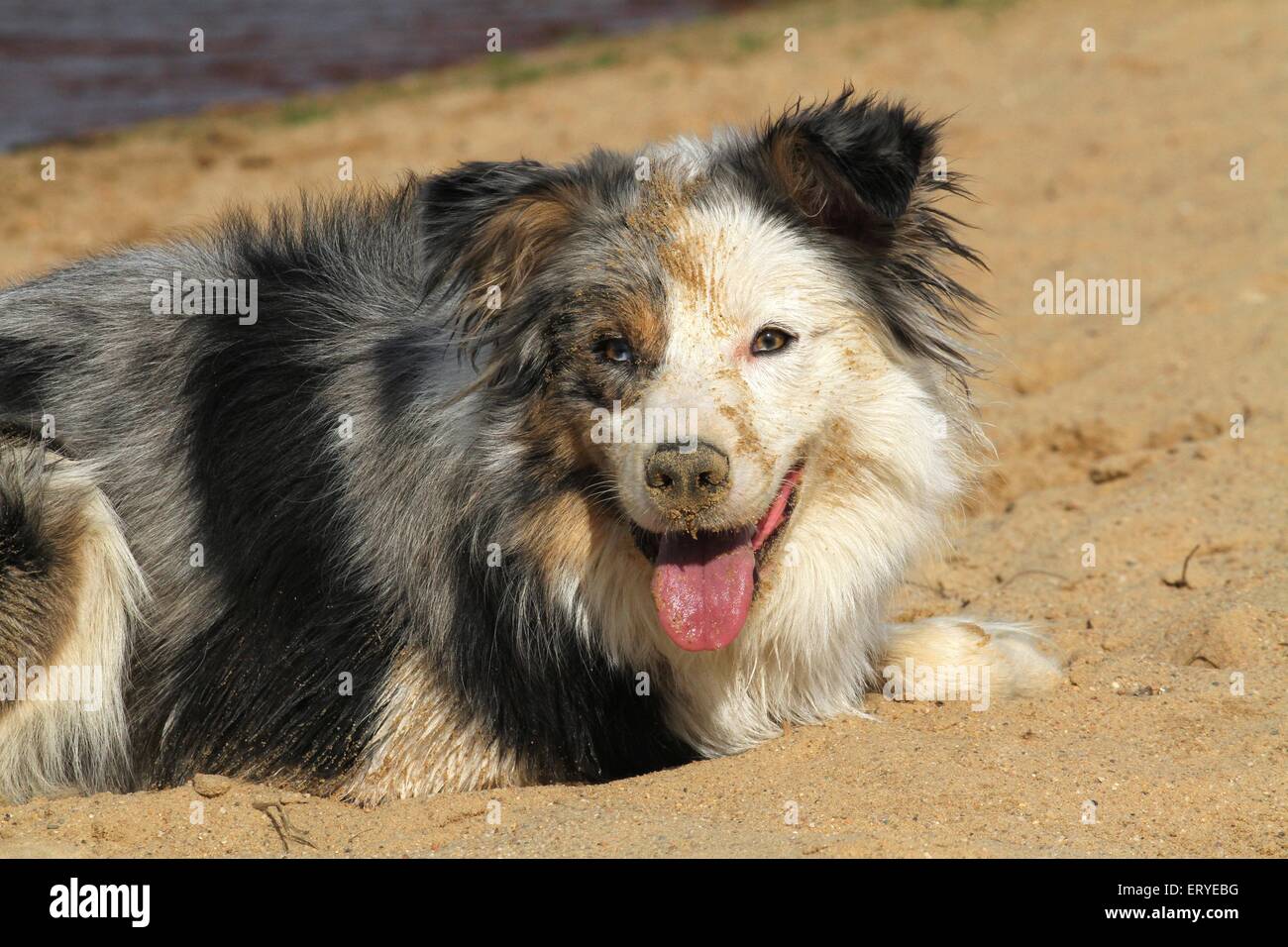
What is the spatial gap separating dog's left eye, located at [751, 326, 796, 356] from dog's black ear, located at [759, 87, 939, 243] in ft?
1.39

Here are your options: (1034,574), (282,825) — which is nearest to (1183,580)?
(1034,574)

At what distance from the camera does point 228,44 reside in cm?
1827

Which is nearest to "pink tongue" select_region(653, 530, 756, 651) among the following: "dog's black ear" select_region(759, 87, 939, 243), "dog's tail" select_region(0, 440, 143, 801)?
"dog's black ear" select_region(759, 87, 939, 243)

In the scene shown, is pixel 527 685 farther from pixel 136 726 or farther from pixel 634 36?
pixel 634 36

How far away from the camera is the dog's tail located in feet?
16.0

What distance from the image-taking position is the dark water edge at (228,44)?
50.4 feet

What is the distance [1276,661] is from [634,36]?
1431cm

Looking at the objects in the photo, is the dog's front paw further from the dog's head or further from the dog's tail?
the dog's tail

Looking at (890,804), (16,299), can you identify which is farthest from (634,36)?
(890,804)

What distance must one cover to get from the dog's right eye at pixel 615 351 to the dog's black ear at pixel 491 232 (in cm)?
30

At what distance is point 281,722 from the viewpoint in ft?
16.4

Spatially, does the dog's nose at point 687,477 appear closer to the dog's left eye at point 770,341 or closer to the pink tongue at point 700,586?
the pink tongue at point 700,586

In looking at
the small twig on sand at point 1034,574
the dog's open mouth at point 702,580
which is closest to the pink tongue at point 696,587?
the dog's open mouth at point 702,580

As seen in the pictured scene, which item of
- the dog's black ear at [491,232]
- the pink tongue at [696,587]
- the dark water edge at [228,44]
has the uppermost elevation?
the dark water edge at [228,44]
